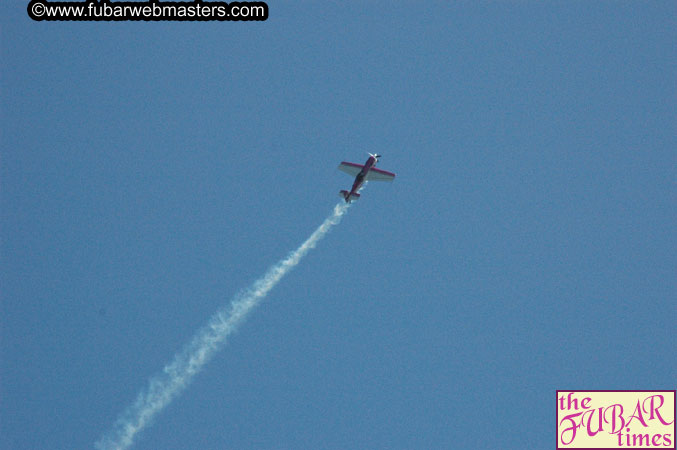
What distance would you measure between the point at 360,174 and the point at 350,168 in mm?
941

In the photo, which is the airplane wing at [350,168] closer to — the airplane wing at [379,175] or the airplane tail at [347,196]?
the airplane wing at [379,175]

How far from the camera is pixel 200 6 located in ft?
197

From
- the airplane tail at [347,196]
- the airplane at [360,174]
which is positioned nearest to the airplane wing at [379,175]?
the airplane at [360,174]

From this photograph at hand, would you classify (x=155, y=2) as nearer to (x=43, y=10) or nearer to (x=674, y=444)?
(x=43, y=10)

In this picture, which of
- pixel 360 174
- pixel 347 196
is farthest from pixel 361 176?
pixel 347 196

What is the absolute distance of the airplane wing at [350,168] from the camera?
73.4 metres

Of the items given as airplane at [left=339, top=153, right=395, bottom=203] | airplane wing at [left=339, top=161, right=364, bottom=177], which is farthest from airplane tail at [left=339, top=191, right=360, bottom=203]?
airplane wing at [left=339, top=161, right=364, bottom=177]

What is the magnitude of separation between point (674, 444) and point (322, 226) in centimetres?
3020

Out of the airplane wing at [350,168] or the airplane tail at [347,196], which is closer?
the airplane wing at [350,168]

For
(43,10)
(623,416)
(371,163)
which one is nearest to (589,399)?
(623,416)

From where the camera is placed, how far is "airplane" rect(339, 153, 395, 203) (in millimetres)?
73137

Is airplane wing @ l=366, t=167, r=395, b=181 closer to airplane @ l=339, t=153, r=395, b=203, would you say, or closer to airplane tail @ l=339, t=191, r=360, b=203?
airplane @ l=339, t=153, r=395, b=203

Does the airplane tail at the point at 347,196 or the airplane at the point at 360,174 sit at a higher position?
the airplane at the point at 360,174

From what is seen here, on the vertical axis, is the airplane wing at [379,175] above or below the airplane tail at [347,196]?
above
